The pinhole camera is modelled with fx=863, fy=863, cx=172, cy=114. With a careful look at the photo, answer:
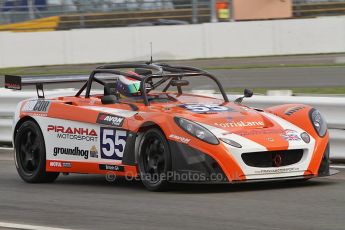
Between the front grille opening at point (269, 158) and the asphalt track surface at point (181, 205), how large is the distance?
25cm

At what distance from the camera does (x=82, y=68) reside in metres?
28.2

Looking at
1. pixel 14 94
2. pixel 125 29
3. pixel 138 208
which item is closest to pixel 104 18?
pixel 125 29

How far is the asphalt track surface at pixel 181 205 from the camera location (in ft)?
20.9

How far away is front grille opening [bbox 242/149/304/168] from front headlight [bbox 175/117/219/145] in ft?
1.04

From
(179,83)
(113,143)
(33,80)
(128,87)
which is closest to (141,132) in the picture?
(113,143)

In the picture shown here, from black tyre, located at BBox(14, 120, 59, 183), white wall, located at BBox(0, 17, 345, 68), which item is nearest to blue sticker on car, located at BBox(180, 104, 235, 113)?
black tyre, located at BBox(14, 120, 59, 183)

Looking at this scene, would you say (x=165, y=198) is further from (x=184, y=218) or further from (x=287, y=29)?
(x=287, y=29)

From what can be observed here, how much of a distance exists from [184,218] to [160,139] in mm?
1520

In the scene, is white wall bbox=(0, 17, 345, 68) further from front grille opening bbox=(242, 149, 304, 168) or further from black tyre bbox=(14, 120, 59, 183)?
front grille opening bbox=(242, 149, 304, 168)

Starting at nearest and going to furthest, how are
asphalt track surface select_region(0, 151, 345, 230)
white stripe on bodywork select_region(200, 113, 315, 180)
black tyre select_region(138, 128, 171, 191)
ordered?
asphalt track surface select_region(0, 151, 345, 230) → white stripe on bodywork select_region(200, 113, 315, 180) → black tyre select_region(138, 128, 171, 191)

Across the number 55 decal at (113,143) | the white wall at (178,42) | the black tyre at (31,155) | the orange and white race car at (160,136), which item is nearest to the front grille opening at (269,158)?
the orange and white race car at (160,136)

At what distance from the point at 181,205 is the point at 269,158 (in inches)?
42.5

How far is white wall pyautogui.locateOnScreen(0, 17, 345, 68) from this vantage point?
2917 cm

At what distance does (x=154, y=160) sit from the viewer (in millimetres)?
8047
